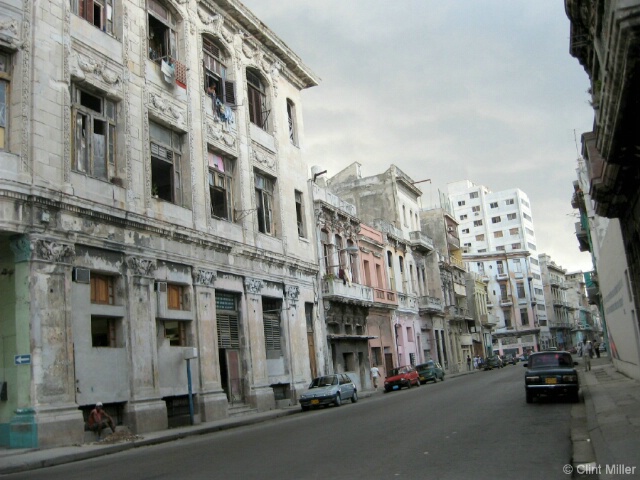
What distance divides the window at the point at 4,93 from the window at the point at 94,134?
2.16m

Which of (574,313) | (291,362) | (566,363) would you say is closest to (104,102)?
(291,362)

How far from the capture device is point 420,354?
51844 mm

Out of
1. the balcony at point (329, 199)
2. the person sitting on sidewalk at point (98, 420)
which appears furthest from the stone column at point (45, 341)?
the balcony at point (329, 199)

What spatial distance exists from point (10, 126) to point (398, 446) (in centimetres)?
1278

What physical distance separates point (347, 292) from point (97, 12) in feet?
70.3

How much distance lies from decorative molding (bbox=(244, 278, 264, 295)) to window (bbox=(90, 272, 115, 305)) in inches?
300

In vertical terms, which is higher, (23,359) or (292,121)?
(292,121)

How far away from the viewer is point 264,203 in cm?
2923

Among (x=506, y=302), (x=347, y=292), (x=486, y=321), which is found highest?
(x=506, y=302)

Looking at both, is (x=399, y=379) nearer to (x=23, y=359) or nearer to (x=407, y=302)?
(x=407, y=302)

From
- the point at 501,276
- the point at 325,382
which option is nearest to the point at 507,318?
the point at 501,276

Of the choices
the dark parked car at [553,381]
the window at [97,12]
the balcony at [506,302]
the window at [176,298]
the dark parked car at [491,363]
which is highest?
the window at [97,12]

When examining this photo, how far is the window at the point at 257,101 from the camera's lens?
97.5 feet

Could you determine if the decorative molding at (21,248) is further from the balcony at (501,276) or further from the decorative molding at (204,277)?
the balcony at (501,276)
